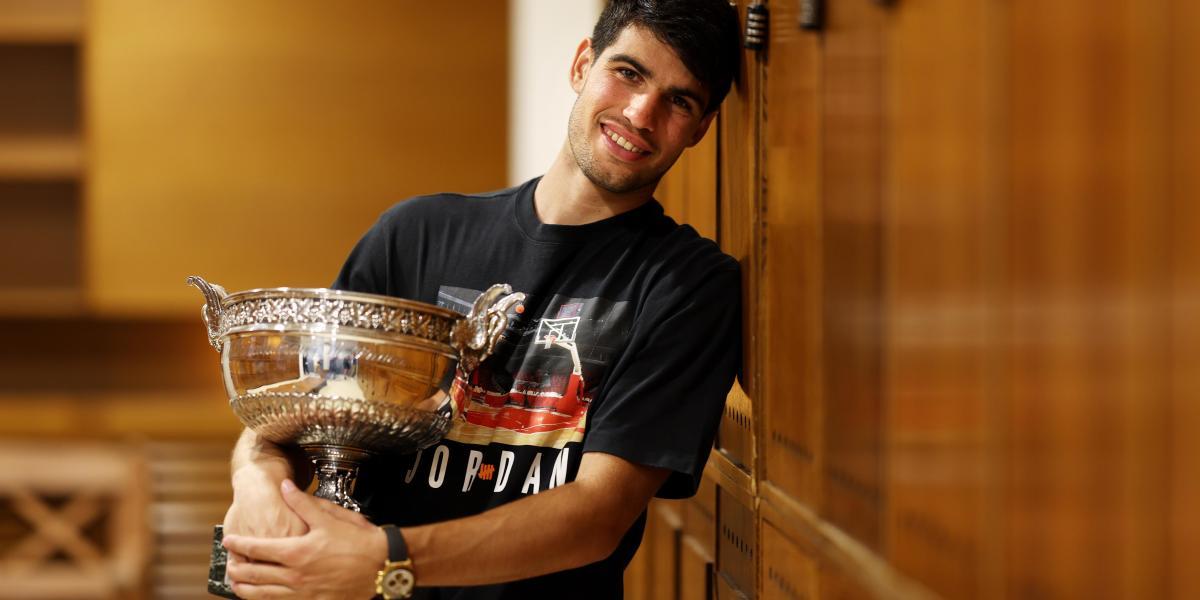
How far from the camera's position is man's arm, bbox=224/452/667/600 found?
109 centimetres

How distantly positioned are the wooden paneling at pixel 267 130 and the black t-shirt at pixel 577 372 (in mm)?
1885

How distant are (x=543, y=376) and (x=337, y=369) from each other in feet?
0.84

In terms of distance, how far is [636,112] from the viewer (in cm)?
130

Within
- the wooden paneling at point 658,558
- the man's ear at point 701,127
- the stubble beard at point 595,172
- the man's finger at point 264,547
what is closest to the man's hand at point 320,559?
the man's finger at point 264,547

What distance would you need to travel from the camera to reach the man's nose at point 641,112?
1303 millimetres

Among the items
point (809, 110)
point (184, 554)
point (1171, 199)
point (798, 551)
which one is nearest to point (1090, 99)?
point (1171, 199)

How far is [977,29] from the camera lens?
700 millimetres

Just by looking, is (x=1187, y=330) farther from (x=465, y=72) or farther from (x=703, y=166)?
(x=465, y=72)

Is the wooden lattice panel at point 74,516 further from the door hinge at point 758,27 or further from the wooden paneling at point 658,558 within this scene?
the door hinge at point 758,27

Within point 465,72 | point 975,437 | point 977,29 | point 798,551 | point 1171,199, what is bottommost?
point 798,551

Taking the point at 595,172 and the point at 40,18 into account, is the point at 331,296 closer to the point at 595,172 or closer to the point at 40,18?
the point at 595,172

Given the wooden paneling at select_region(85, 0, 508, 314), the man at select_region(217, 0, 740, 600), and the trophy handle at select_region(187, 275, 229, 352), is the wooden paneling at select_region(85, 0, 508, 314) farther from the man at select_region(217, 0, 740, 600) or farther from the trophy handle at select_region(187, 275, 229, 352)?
the trophy handle at select_region(187, 275, 229, 352)

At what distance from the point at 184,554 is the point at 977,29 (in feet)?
9.55

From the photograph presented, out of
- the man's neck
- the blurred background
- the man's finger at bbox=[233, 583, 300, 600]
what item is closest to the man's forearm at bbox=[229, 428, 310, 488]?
the man's finger at bbox=[233, 583, 300, 600]
